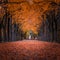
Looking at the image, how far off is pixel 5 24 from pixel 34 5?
1980 centimetres

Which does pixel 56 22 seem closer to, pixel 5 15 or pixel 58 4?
pixel 5 15

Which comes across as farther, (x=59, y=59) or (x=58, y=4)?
(x=58, y=4)

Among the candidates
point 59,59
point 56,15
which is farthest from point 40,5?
point 56,15

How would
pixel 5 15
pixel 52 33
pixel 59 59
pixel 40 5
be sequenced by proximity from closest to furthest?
pixel 59 59 → pixel 40 5 → pixel 5 15 → pixel 52 33

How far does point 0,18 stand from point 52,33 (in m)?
7.88

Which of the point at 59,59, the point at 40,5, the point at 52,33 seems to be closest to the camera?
the point at 59,59

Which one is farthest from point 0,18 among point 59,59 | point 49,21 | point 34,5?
point 59,59

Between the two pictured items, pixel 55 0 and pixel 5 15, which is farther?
pixel 5 15

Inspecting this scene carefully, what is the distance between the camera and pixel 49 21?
3288 cm

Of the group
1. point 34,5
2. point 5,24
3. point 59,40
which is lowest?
point 59,40

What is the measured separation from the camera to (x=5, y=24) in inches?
1318

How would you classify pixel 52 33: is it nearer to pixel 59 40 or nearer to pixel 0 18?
pixel 59 40

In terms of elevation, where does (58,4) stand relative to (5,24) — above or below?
above

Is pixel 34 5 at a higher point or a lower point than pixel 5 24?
higher
